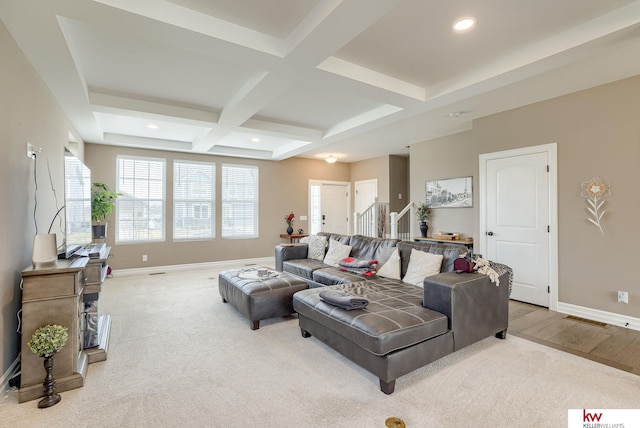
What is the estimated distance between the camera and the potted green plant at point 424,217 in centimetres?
593

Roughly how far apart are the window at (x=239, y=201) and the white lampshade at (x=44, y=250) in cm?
474

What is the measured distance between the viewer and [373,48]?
2.78 metres

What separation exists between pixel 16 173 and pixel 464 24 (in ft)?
11.9

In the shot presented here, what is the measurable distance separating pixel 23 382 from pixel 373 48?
3652 millimetres

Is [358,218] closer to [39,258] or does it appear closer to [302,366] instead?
[302,366]

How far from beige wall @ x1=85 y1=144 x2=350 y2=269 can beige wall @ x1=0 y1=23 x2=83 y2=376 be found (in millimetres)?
3025

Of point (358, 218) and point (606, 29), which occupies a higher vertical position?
point (606, 29)

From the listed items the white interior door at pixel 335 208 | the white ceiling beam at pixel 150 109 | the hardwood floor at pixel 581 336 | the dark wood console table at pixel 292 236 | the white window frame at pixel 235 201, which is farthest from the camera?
the white interior door at pixel 335 208

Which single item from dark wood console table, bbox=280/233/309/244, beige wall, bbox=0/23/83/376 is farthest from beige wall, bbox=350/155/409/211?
beige wall, bbox=0/23/83/376

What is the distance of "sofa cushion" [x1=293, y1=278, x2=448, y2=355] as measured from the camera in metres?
2.05

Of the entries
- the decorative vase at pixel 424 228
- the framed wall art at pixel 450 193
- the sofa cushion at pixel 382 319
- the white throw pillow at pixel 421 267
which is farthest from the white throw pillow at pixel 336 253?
the framed wall art at pixel 450 193

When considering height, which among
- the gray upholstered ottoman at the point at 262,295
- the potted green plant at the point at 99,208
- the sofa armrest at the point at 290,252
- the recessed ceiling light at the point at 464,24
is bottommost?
the gray upholstered ottoman at the point at 262,295

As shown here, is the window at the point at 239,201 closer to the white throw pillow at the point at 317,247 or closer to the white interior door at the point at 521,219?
the white throw pillow at the point at 317,247

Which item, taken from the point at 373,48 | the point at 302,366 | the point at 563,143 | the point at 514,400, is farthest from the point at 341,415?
the point at 563,143
